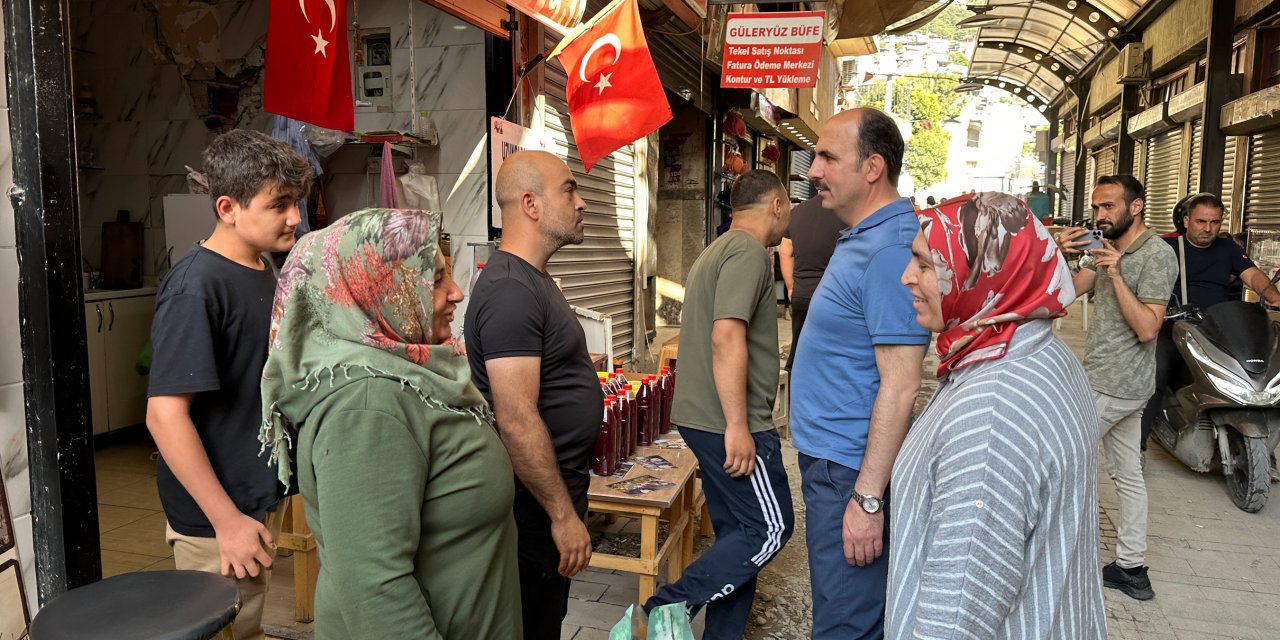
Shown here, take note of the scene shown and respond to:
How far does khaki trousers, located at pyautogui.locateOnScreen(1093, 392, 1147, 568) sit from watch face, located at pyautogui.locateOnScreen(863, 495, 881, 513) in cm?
246

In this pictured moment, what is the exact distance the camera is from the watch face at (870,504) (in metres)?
2.38

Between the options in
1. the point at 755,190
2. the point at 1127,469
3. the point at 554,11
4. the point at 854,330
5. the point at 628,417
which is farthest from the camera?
the point at 554,11

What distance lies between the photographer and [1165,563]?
463 cm

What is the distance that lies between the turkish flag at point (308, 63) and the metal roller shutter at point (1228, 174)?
38.2 ft

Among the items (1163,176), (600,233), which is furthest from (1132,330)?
(1163,176)

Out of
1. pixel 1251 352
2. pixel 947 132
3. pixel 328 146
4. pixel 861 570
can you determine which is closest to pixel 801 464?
pixel 861 570

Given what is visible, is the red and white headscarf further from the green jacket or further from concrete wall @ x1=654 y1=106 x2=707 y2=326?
concrete wall @ x1=654 y1=106 x2=707 y2=326

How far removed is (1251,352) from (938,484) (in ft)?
17.6

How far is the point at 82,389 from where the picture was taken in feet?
8.43

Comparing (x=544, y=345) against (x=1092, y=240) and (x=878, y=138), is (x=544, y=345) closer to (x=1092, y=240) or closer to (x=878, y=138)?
Answer: (x=878, y=138)

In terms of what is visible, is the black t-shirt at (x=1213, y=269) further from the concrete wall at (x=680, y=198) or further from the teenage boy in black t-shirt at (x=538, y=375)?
the concrete wall at (x=680, y=198)

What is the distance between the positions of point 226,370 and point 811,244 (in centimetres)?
472

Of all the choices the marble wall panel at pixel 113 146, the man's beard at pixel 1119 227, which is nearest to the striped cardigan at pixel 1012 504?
the man's beard at pixel 1119 227

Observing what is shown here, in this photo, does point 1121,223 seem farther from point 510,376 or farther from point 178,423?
point 178,423
